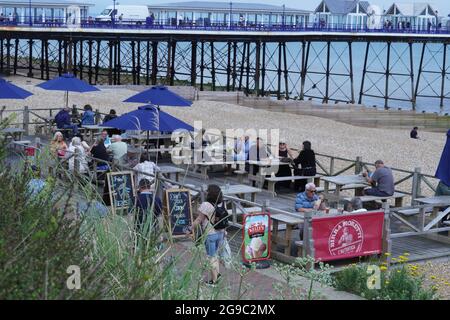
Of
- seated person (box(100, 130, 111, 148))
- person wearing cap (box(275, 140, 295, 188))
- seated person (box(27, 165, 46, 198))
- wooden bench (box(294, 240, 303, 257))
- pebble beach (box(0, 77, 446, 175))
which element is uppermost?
seated person (box(27, 165, 46, 198))

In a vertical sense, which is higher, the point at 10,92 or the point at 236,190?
the point at 10,92

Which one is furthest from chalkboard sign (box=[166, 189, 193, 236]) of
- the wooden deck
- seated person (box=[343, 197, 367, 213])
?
seated person (box=[343, 197, 367, 213])

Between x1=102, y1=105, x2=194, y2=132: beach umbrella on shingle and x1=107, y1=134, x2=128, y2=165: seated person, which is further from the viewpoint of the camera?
x1=107, y1=134, x2=128, y2=165: seated person

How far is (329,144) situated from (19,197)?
26234mm

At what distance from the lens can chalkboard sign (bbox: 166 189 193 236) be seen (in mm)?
10953

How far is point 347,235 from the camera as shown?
10.8 meters

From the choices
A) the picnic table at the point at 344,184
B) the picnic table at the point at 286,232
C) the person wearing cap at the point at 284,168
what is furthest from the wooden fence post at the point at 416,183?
the picnic table at the point at 286,232

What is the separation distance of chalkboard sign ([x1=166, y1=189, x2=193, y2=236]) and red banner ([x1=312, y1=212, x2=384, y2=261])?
1.70 m

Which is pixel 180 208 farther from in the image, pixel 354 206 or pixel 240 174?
pixel 240 174

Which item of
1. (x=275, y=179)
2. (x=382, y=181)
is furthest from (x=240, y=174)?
(x=382, y=181)

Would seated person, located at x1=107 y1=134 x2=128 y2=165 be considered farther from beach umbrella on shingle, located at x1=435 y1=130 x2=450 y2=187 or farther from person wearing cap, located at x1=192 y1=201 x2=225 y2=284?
person wearing cap, located at x1=192 y1=201 x2=225 y2=284

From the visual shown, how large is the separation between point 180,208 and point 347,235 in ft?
7.03
